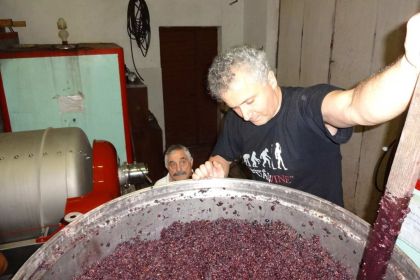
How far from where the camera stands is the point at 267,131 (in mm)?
1367

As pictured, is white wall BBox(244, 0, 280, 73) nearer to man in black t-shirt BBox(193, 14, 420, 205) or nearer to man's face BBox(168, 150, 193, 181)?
man's face BBox(168, 150, 193, 181)

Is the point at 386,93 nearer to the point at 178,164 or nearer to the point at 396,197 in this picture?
the point at 396,197

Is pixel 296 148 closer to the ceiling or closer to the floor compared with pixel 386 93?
closer to the floor

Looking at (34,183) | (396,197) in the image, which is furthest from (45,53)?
(396,197)

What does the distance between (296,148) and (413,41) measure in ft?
2.62

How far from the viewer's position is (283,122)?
1.31 metres

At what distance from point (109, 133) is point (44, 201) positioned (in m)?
1.61

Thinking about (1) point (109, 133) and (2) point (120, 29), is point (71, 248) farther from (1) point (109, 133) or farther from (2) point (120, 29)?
(2) point (120, 29)

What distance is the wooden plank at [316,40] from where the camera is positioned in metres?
3.04

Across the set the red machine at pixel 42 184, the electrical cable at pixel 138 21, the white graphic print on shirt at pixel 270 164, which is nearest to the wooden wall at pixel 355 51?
the white graphic print on shirt at pixel 270 164

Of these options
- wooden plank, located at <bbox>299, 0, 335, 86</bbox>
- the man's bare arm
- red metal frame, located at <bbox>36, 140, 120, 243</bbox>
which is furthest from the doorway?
the man's bare arm

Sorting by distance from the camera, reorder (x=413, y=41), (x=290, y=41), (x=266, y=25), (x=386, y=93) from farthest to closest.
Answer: (x=266, y=25)
(x=290, y=41)
(x=386, y=93)
(x=413, y=41)

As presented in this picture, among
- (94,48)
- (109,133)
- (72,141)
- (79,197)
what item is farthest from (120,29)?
(79,197)

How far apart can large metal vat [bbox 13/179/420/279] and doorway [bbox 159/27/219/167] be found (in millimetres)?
4087
